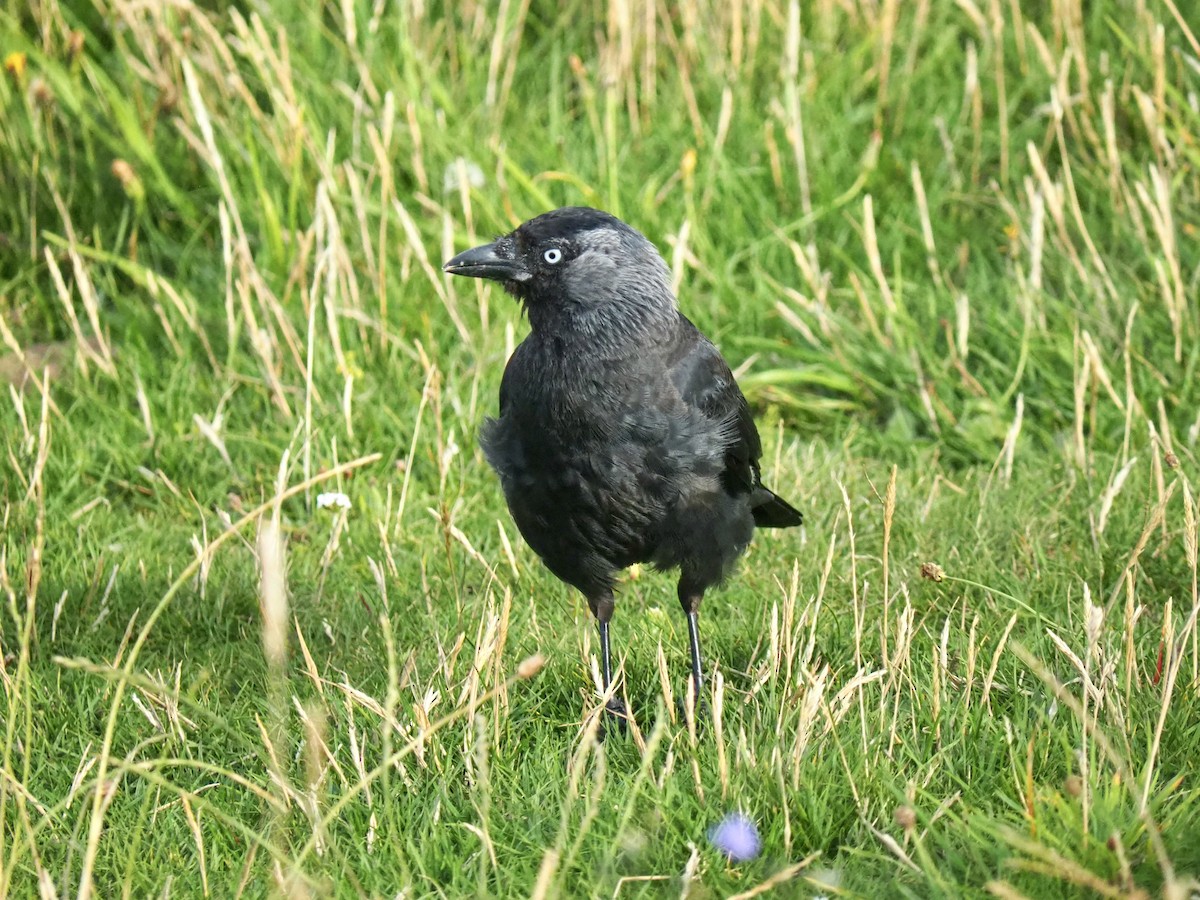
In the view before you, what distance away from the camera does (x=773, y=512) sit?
4.00m

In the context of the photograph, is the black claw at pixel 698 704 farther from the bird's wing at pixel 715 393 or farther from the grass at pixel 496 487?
the bird's wing at pixel 715 393

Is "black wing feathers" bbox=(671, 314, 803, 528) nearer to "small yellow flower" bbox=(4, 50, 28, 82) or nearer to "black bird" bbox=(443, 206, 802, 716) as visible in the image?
"black bird" bbox=(443, 206, 802, 716)

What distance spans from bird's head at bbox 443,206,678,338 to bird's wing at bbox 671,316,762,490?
0.34ft

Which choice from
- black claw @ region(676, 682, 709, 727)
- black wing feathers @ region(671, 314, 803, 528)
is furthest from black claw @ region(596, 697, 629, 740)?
black wing feathers @ region(671, 314, 803, 528)

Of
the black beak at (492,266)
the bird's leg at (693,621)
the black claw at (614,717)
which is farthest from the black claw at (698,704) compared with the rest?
the black beak at (492,266)

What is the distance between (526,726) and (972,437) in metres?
2.20

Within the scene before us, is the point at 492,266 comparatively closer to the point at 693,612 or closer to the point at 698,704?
the point at 693,612

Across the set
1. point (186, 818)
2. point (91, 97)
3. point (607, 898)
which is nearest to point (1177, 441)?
point (607, 898)

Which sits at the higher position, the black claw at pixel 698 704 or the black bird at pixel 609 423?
the black bird at pixel 609 423

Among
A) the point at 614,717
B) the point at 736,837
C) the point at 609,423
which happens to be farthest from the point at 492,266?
the point at 736,837

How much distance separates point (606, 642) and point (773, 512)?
715mm

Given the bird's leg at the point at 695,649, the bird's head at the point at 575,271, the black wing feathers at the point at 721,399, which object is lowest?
the bird's leg at the point at 695,649

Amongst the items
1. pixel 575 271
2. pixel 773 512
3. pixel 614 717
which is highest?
pixel 575 271

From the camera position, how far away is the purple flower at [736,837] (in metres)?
2.67
